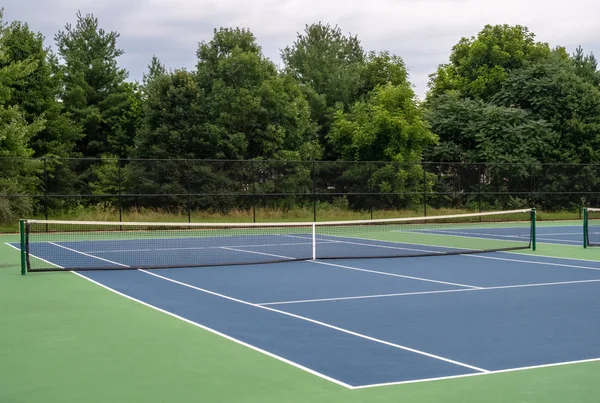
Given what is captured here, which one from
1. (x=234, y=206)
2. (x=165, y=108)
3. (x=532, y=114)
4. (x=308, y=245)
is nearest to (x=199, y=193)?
(x=234, y=206)

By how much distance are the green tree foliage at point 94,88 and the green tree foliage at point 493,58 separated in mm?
19133

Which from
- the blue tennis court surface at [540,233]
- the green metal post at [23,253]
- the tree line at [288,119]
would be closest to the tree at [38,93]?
the tree line at [288,119]

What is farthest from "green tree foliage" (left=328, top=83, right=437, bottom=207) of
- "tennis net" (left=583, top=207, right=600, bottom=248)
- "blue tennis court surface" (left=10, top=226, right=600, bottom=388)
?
"blue tennis court surface" (left=10, top=226, right=600, bottom=388)

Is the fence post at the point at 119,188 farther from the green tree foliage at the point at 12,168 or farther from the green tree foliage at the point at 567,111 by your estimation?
the green tree foliage at the point at 567,111

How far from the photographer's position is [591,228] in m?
27.0

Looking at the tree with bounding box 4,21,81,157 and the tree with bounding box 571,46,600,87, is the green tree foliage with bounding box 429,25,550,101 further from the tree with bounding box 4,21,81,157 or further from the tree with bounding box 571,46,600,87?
the tree with bounding box 4,21,81,157

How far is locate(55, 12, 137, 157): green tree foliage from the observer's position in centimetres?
4500

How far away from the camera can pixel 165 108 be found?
3884 cm

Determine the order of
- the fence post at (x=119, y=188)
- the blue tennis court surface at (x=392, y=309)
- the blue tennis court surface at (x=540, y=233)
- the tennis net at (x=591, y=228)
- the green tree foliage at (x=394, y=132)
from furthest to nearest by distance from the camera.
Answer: the green tree foliage at (x=394, y=132) < the fence post at (x=119, y=188) < the blue tennis court surface at (x=540, y=233) < the tennis net at (x=591, y=228) < the blue tennis court surface at (x=392, y=309)

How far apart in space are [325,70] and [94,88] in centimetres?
1482

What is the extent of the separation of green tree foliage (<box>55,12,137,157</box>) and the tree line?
0.30 ft

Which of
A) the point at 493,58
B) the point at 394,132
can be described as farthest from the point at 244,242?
the point at 493,58

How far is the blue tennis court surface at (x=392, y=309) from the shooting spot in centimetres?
714

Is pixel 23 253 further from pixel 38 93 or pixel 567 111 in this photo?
pixel 567 111
